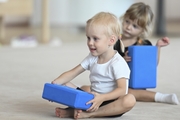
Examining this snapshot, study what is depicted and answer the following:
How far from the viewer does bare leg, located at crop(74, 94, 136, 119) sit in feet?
4.30

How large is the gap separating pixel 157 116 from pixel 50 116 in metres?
0.33

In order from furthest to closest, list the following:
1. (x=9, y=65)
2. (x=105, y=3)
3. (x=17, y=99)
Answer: (x=105, y=3), (x=9, y=65), (x=17, y=99)

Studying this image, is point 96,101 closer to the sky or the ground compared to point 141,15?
closer to the ground

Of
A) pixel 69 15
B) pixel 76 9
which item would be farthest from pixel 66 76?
pixel 69 15

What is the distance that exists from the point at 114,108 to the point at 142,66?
371 mm

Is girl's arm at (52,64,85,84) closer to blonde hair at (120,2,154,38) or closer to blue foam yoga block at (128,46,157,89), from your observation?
blue foam yoga block at (128,46,157,89)

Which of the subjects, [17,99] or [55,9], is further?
[55,9]

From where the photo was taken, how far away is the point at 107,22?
132 centimetres

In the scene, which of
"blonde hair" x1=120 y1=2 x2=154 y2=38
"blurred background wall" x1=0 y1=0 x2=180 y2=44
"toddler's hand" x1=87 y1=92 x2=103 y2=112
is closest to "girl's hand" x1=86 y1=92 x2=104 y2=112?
"toddler's hand" x1=87 y1=92 x2=103 y2=112

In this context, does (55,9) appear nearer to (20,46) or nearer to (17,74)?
(20,46)

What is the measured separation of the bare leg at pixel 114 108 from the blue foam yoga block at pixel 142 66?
33 cm

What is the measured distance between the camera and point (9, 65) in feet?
8.12

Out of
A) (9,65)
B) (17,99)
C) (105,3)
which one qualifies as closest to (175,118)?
(17,99)

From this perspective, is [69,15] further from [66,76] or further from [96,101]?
[96,101]
